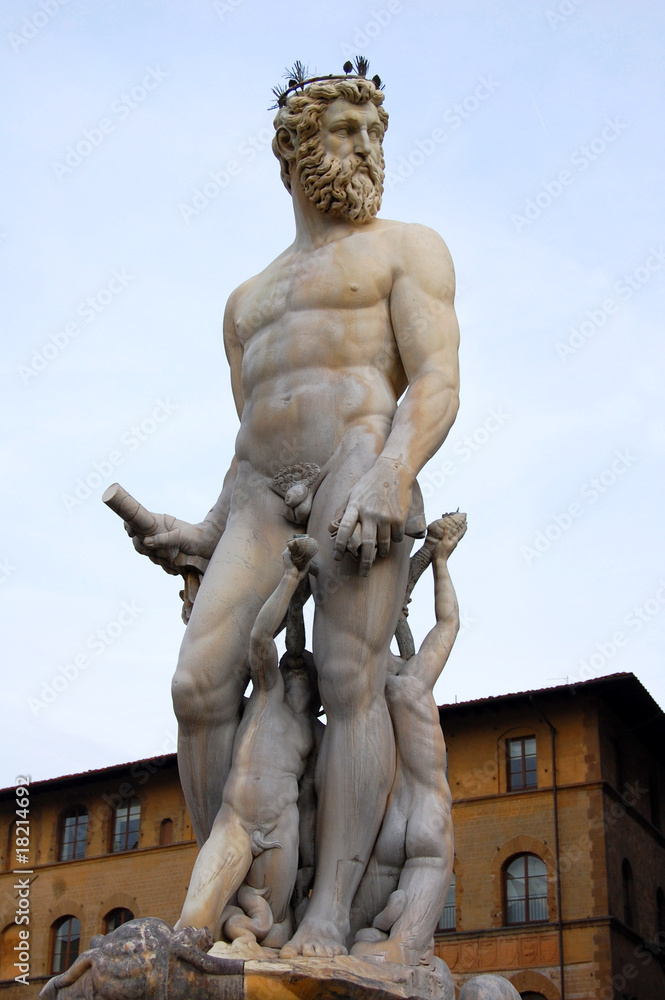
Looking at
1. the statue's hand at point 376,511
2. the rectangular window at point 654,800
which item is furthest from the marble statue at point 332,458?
the rectangular window at point 654,800

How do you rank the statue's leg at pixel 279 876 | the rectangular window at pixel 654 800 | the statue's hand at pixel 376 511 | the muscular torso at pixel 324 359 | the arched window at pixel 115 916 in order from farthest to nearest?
the arched window at pixel 115 916 → the rectangular window at pixel 654 800 → the muscular torso at pixel 324 359 → the statue's hand at pixel 376 511 → the statue's leg at pixel 279 876

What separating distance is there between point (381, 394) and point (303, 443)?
1.35 ft

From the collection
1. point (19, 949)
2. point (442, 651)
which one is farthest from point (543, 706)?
point (442, 651)

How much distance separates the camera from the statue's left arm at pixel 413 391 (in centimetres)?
561

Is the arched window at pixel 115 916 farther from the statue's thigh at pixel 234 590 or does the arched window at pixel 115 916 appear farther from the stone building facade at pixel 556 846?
the statue's thigh at pixel 234 590

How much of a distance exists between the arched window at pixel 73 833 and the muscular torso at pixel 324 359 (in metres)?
36.7

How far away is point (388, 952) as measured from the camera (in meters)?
5.38

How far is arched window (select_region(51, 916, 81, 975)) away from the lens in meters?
40.4

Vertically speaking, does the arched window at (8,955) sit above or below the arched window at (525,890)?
below

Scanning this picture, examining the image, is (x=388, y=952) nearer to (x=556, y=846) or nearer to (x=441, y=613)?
(x=441, y=613)

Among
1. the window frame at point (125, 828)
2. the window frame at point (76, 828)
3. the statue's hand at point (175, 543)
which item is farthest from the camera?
the window frame at point (76, 828)

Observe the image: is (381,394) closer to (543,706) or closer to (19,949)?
(543,706)

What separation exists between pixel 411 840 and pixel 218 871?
2.83ft

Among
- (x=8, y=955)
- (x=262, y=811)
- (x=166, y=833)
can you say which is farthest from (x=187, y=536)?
(x=8, y=955)
